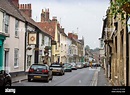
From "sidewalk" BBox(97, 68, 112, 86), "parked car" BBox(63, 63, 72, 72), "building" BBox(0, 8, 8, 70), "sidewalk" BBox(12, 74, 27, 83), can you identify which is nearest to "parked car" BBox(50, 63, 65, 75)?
"parked car" BBox(63, 63, 72, 72)

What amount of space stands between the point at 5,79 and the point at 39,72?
0.68 m

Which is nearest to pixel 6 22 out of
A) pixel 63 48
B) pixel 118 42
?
pixel 63 48

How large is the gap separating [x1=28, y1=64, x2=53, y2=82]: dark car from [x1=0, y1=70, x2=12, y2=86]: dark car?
23cm

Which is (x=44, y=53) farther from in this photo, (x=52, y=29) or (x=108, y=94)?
(x=108, y=94)

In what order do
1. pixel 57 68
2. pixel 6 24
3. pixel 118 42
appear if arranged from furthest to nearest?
pixel 118 42 → pixel 57 68 → pixel 6 24

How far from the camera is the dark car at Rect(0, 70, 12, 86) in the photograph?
8.11ft

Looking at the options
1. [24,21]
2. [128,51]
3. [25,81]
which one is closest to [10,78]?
[25,81]

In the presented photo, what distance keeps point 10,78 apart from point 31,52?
0.36 meters

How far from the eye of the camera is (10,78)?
102 inches

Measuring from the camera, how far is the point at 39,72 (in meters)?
3.12

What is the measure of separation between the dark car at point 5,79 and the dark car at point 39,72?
23 centimetres

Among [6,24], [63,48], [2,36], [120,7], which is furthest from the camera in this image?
[63,48]

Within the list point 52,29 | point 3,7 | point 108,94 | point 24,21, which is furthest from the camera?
point 52,29

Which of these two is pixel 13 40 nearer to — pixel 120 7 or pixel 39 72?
pixel 39 72
